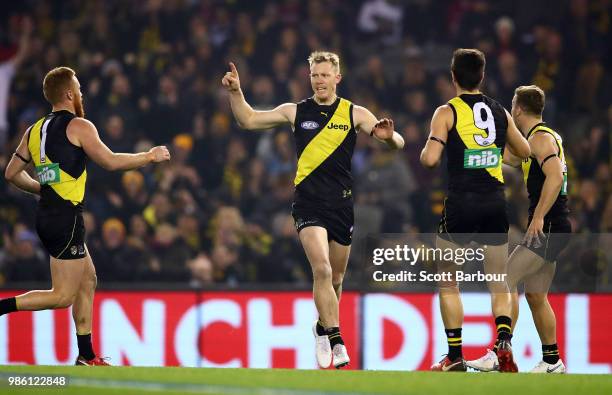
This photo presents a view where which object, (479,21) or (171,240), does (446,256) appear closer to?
(171,240)

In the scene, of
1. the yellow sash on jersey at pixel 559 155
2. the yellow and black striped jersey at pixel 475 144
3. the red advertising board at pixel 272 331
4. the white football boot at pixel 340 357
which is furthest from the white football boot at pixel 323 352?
the red advertising board at pixel 272 331

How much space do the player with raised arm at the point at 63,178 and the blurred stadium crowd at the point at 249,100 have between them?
5.82 metres

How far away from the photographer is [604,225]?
50.1ft

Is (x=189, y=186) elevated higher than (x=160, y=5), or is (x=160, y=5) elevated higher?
(x=160, y=5)

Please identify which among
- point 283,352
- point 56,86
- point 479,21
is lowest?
point 283,352

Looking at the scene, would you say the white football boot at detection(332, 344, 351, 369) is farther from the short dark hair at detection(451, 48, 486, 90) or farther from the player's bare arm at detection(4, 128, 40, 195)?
the player's bare arm at detection(4, 128, 40, 195)

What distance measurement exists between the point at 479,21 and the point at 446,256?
969 cm

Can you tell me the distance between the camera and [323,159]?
10.3 meters

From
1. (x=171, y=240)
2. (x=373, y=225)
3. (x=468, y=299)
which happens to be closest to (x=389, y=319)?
(x=468, y=299)

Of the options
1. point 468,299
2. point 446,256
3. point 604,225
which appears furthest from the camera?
point 604,225

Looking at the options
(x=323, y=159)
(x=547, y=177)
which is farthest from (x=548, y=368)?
(x=323, y=159)

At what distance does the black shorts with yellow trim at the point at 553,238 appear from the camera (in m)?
10.0

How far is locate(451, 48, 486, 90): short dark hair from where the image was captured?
9750 mm

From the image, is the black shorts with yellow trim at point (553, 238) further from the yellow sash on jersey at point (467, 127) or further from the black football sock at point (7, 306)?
the black football sock at point (7, 306)
